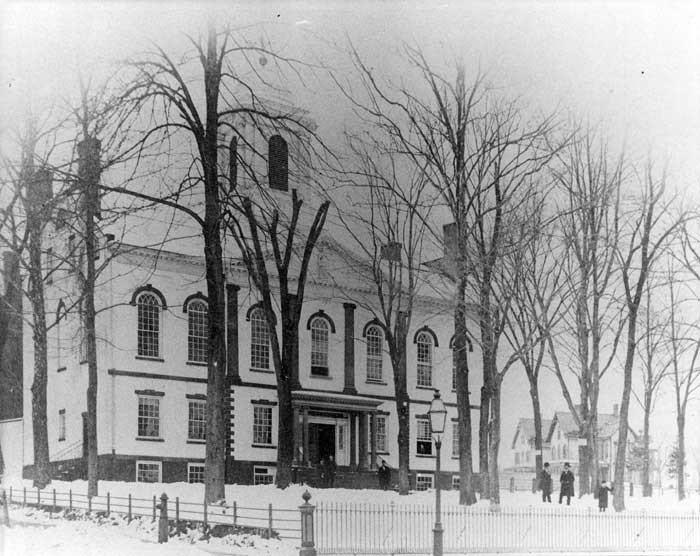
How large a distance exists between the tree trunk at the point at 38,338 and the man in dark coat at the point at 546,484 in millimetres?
8408

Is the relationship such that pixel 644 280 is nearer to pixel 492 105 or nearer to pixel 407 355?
pixel 492 105

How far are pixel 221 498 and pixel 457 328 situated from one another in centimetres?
480

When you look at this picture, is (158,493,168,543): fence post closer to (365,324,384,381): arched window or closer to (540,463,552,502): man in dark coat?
(365,324,384,381): arched window

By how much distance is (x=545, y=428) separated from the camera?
17.2 m

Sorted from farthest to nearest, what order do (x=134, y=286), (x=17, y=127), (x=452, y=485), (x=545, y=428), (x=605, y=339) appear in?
(x=605, y=339), (x=545, y=428), (x=452, y=485), (x=134, y=286), (x=17, y=127)

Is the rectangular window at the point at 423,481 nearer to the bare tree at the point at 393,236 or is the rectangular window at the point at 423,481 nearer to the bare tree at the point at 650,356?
the bare tree at the point at 393,236

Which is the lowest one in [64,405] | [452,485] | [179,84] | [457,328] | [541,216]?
[452,485]

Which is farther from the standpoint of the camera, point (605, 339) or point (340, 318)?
point (605, 339)

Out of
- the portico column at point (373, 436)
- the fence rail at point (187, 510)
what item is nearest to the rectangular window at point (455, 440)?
the portico column at point (373, 436)

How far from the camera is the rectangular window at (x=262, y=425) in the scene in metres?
14.0

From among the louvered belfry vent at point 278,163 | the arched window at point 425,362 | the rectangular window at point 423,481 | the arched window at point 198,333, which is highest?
the louvered belfry vent at point 278,163

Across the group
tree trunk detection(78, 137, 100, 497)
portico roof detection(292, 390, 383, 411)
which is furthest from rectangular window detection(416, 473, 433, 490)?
tree trunk detection(78, 137, 100, 497)

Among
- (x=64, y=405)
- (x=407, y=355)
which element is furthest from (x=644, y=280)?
(x=64, y=405)

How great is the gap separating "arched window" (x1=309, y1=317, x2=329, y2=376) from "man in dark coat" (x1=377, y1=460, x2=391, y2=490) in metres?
1.69
